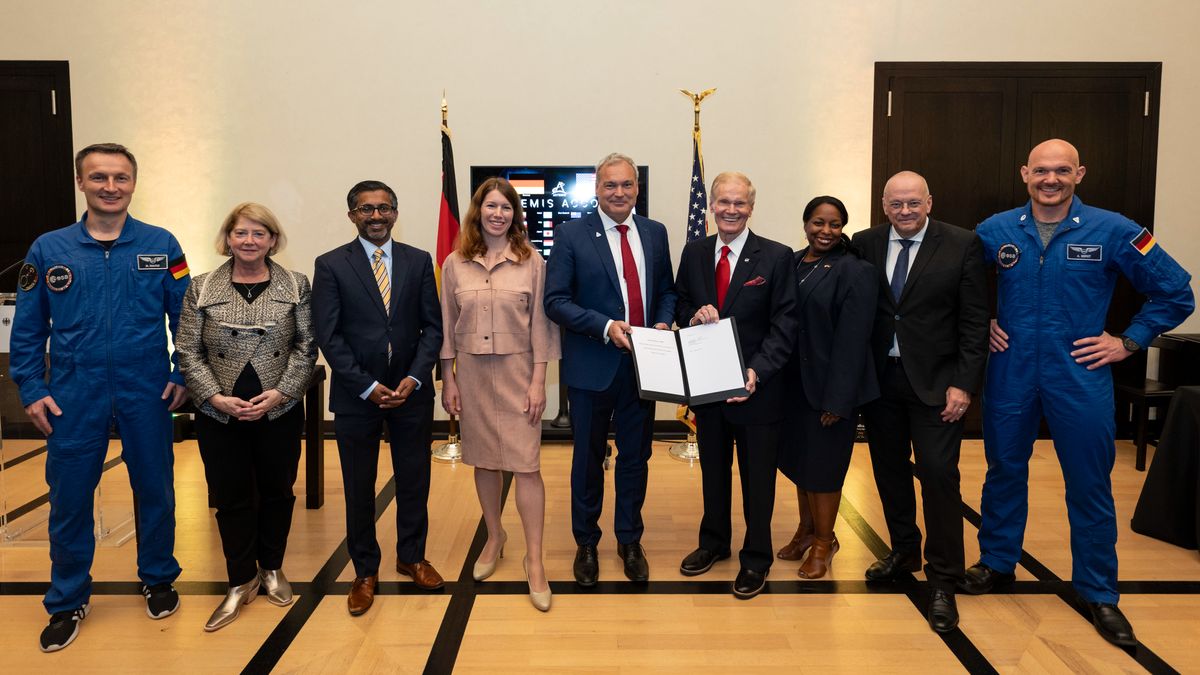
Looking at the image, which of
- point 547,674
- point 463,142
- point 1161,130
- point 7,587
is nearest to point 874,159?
point 1161,130

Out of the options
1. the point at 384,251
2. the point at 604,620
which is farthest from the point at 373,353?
the point at 604,620

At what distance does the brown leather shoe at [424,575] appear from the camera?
3201 mm

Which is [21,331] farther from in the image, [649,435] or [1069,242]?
[1069,242]

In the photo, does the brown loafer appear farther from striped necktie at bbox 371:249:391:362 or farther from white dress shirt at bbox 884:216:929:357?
striped necktie at bbox 371:249:391:362

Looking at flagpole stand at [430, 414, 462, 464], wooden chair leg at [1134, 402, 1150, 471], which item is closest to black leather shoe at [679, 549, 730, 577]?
flagpole stand at [430, 414, 462, 464]

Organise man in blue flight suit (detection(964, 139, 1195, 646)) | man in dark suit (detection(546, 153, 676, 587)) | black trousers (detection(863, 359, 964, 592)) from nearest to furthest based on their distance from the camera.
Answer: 1. man in blue flight suit (detection(964, 139, 1195, 646))
2. black trousers (detection(863, 359, 964, 592))
3. man in dark suit (detection(546, 153, 676, 587))

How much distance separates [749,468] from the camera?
3123mm

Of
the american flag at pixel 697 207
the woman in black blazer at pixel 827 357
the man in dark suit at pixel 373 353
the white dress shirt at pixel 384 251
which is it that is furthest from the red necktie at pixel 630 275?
the american flag at pixel 697 207

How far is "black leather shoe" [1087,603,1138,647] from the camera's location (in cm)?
277

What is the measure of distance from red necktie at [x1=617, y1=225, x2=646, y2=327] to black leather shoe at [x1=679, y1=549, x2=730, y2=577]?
1.07 metres

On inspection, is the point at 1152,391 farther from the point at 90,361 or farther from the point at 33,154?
the point at 33,154

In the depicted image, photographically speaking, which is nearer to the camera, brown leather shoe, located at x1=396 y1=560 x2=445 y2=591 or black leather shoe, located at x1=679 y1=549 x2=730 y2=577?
brown leather shoe, located at x1=396 y1=560 x2=445 y2=591

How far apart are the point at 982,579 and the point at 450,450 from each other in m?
3.43

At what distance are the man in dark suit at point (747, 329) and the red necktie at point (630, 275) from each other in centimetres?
20
